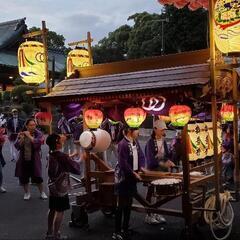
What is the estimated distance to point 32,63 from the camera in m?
11.4

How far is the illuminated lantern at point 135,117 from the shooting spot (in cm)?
701

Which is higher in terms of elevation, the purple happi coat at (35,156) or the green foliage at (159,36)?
the green foliage at (159,36)

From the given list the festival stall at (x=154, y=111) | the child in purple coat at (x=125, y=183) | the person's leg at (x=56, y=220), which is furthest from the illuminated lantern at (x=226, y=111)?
the person's leg at (x=56, y=220)

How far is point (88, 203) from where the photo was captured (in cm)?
738

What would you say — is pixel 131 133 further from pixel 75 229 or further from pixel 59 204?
pixel 75 229

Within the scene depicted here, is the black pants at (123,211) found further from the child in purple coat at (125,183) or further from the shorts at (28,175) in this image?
the shorts at (28,175)

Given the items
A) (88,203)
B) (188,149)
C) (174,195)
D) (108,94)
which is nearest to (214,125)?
(188,149)

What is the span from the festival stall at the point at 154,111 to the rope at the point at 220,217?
0.07 meters

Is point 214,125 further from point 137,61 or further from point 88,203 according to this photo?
point 88,203

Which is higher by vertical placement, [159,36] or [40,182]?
[159,36]

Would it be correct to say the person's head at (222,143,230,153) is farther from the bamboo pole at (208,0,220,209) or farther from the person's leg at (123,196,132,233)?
the person's leg at (123,196,132,233)

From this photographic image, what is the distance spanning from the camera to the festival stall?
19.8 ft

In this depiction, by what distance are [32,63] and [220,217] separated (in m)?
7.19

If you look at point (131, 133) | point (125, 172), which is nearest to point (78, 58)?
point (131, 133)
